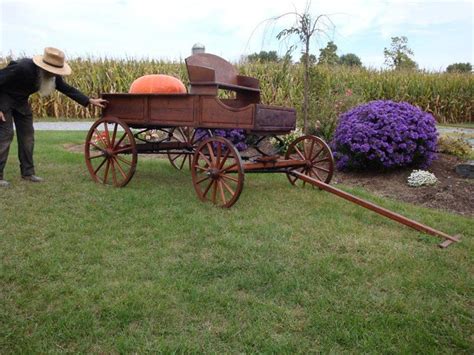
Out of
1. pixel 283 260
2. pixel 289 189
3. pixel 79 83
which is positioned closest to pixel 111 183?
pixel 289 189

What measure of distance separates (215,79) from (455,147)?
4760 mm

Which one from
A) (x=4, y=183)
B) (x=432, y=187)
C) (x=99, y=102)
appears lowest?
(x=432, y=187)

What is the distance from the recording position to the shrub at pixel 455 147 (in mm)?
7219

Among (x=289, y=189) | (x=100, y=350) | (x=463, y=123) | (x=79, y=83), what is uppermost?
(x=79, y=83)

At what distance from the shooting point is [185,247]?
12.0ft

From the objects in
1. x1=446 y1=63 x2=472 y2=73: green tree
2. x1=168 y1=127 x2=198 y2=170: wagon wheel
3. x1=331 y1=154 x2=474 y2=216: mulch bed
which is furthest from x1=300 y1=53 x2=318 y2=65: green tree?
x1=446 y1=63 x2=472 y2=73: green tree

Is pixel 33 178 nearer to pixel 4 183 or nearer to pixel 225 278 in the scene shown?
pixel 4 183

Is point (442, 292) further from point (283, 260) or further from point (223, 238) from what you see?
point (223, 238)

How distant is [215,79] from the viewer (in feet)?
15.6

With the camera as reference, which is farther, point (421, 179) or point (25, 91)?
point (421, 179)

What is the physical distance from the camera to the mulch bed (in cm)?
532

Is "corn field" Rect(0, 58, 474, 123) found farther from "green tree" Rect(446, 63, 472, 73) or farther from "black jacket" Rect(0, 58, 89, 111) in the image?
"black jacket" Rect(0, 58, 89, 111)

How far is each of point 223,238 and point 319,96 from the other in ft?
21.1

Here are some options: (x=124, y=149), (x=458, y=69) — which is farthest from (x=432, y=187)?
(x=458, y=69)
